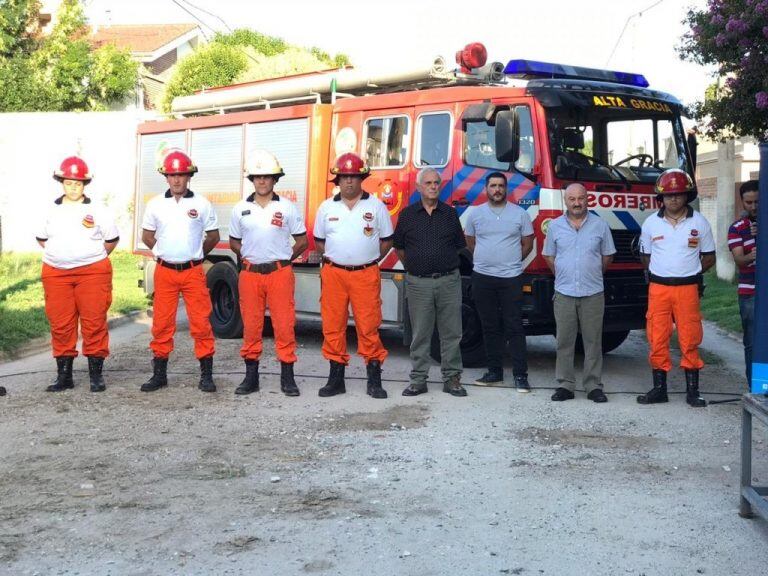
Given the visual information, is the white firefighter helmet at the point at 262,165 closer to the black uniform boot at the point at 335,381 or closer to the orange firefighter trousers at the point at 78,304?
the orange firefighter trousers at the point at 78,304

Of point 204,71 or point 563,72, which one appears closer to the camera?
point 563,72

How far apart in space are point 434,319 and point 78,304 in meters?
3.04

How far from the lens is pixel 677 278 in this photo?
812 cm

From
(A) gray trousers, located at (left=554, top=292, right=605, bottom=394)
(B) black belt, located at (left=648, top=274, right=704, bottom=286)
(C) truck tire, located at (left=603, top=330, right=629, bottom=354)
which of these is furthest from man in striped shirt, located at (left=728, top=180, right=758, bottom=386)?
(C) truck tire, located at (left=603, top=330, right=629, bottom=354)

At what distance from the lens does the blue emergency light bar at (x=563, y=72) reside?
9656mm

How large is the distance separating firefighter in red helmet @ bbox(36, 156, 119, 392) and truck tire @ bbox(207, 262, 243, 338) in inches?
117

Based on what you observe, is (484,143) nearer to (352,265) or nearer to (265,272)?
(352,265)

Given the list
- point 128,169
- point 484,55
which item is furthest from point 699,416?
point 128,169

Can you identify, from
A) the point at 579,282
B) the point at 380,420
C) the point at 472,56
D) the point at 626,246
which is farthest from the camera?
the point at 472,56

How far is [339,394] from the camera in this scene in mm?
8695

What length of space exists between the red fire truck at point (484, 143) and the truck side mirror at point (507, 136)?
1cm

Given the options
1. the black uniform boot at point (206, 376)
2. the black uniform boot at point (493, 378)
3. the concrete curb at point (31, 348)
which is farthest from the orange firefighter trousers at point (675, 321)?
the concrete curb at point (31, 348)

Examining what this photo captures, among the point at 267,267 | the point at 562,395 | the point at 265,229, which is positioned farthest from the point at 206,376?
the point at 562,395

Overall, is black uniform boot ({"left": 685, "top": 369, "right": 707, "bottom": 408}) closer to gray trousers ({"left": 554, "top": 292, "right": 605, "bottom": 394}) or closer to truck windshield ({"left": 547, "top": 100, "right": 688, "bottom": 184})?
gray trousers ({"left": 554, "top": 292, "right": 605, "bottom": 394})
